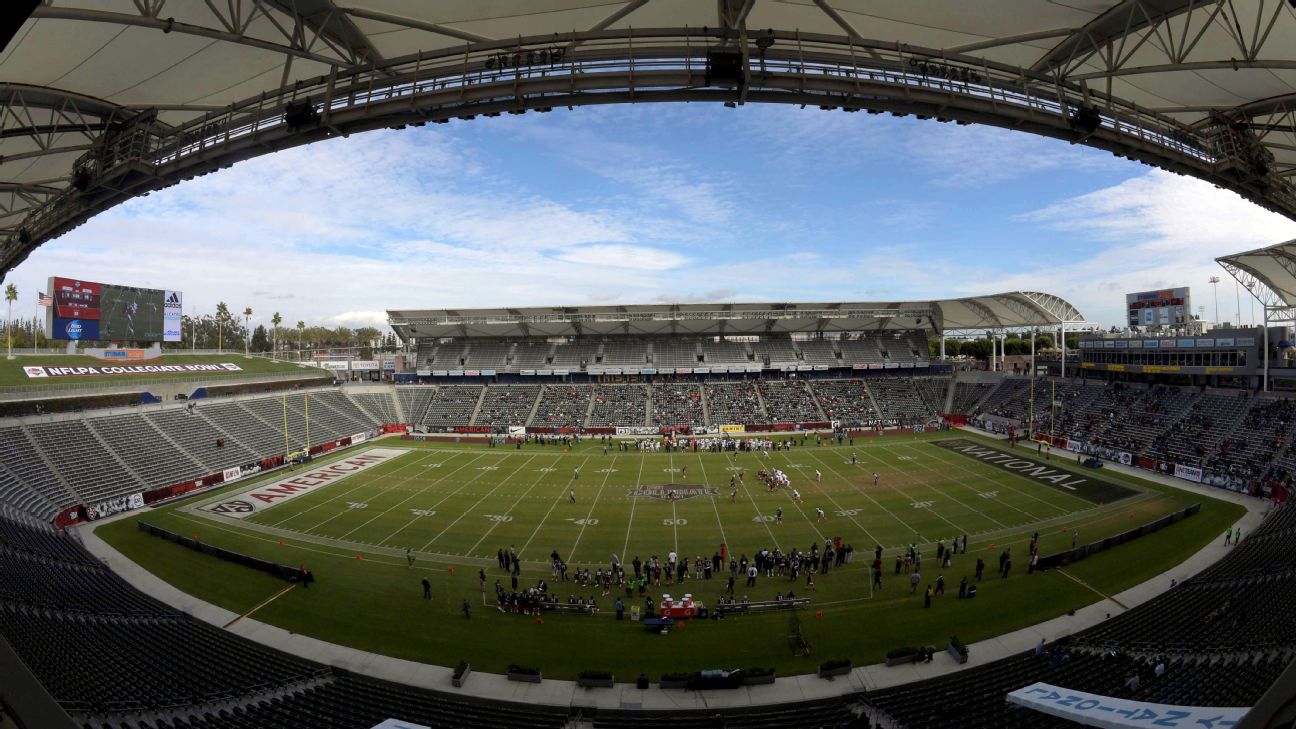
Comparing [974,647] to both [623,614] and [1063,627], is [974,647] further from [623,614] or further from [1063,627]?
[623,614]

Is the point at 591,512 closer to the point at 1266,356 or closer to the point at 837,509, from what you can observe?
the point at 837,509

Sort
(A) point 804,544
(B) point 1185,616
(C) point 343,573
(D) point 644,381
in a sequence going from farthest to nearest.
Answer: (D) point 644,381
(A) point 804,544
(C) point 343,573
(B) point 1185,616

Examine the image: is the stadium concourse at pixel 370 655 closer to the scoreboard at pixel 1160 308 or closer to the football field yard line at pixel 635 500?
the football field yard line at pixel 635 500

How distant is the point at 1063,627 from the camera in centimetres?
1738

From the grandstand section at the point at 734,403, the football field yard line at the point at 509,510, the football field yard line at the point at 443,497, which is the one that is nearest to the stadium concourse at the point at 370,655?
the football field yard line at the point at 443,497

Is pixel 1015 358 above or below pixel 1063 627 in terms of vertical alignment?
above

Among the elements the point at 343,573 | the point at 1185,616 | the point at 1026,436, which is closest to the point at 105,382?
the point at 343,573

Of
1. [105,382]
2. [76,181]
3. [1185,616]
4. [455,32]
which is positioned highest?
[455,32]

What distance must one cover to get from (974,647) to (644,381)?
52.1 m

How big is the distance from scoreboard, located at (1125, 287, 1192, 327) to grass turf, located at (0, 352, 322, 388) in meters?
88.7

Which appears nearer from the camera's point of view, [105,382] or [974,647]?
[974,647]

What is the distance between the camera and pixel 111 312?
44406 mm

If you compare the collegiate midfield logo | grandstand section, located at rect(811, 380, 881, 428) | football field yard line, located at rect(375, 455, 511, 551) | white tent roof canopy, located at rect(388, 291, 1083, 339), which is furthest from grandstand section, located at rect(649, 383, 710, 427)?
the collegiate midfield logo

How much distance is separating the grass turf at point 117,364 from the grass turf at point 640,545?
19.5 meters
